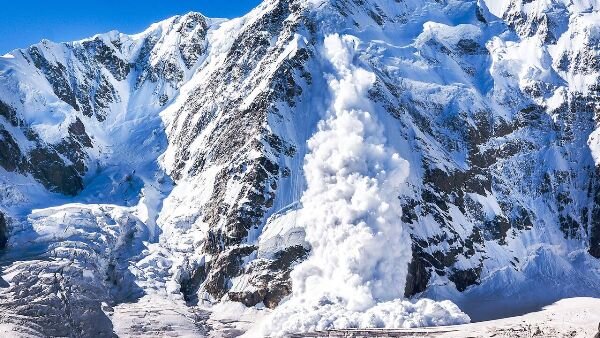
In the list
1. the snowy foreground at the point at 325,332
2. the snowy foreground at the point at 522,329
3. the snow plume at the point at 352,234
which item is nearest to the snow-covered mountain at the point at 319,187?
the snow plume at the point at 352,234

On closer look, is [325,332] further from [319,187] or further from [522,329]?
[319,187]

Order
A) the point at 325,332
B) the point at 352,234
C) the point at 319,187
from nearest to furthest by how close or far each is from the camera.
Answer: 1. the point at 325,332
2. the point at 352,234
3. the point at 319,187

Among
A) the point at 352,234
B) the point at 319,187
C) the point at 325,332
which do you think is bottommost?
the point at 325,332

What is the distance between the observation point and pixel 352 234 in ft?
434

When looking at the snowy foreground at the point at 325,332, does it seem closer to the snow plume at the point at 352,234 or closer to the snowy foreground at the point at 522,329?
the snowy foreground at the point at 522,329

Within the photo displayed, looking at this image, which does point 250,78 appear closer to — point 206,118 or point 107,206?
point 206,118

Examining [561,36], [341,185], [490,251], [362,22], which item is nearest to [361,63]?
[362,22]

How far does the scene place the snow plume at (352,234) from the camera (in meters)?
118

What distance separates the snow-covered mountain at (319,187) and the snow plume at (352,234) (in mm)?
400

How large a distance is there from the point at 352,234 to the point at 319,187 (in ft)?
51.5

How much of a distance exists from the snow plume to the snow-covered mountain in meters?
0.40

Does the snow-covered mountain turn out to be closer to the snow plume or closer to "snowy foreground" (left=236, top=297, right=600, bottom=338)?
the snow plume

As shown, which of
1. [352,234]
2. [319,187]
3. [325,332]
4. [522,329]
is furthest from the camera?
[319,187]

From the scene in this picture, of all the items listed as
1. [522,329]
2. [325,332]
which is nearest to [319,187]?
[325,332]
